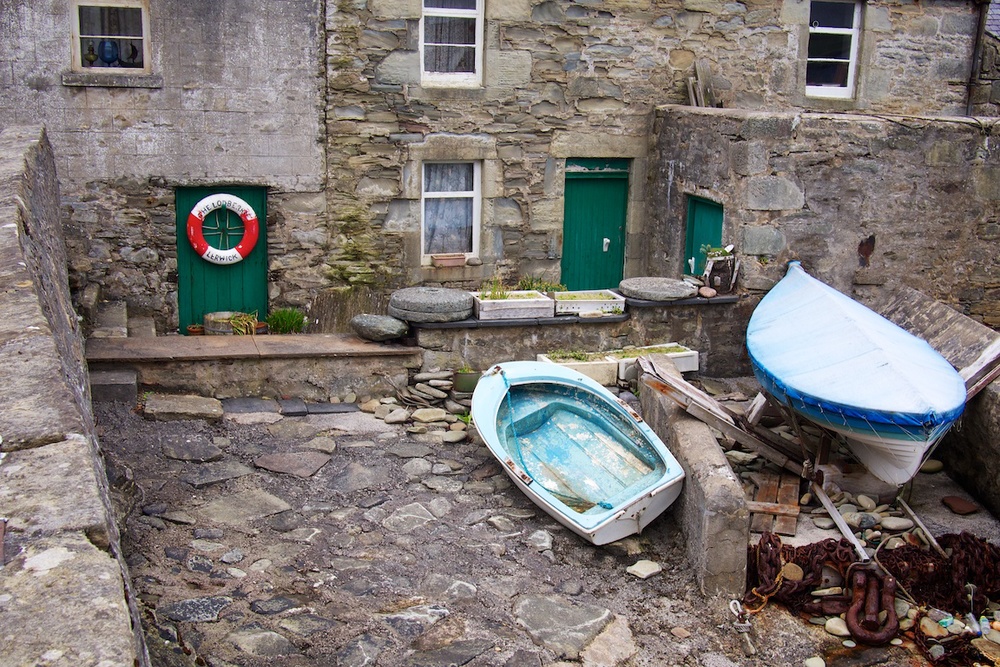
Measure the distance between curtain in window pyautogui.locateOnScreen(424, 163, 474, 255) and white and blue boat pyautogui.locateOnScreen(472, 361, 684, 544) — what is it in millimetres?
3489

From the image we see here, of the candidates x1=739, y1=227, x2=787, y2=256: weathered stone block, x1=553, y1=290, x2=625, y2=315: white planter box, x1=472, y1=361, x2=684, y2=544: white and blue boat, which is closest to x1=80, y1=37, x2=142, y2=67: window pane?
x1=553, y1=290, x2=625, y2=315: white planter box

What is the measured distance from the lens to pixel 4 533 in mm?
3232

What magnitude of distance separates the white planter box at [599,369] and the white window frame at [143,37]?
512cm

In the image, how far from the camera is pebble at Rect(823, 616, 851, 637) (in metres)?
6.59

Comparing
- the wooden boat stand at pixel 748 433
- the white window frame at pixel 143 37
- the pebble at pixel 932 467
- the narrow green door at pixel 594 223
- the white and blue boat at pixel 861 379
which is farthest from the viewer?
the narrow green door at pixel 594 223

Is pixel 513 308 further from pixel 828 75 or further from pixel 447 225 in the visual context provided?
pixel 828 75

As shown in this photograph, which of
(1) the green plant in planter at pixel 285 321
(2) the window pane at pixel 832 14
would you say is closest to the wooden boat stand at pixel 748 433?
(1) the green plant in planter at pixel 285 321

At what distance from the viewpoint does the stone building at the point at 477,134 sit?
10.5 meters

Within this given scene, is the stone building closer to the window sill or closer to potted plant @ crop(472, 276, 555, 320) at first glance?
the window sill

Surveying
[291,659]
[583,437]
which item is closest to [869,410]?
[583,437]

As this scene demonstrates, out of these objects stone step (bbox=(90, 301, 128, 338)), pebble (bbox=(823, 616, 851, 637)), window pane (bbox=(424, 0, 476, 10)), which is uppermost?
window pane (bbox=(424, 0, 476, 10))

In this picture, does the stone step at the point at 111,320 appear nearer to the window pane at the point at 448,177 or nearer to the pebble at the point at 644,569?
the window pane at the point at 448,177

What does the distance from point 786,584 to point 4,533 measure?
5064 mm

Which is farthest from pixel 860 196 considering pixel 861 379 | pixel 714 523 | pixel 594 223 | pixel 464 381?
pixel 714 523
